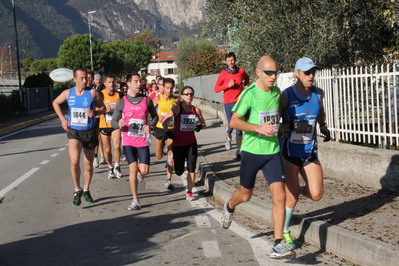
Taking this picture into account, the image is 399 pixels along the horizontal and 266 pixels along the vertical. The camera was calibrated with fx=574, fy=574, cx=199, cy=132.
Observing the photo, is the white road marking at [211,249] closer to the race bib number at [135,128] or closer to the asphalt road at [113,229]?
the asphalt road at [113,229]

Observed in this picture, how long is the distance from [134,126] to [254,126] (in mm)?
2990

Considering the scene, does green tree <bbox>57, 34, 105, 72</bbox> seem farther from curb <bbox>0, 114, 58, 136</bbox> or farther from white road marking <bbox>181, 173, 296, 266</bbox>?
white road marking <bbox>181, 173, 296, 266</bbox>

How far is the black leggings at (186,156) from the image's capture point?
28.5ft

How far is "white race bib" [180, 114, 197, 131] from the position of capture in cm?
867

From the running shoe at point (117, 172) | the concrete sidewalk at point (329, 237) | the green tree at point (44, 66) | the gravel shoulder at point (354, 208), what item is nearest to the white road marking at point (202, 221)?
the concrete sidewalk at point (329, 237)

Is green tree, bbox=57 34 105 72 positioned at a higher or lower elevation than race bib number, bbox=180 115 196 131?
higher

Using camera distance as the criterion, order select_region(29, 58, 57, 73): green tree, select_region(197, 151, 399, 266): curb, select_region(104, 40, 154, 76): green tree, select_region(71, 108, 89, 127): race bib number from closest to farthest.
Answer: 1. select_region(197, 151, 399, 266): curb
2. select_region(71, 108, 89, 127): race bib number
3. select_region(29, 58, 57, 73): green tree
4. select_region(104, 40, 154, 76): green tree

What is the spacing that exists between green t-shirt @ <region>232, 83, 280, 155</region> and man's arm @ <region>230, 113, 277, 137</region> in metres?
0.07

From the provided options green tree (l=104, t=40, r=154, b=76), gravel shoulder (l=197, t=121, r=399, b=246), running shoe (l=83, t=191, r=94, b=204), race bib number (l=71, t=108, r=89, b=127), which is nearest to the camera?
gravel shoulder (l=197, t=121, r=399, b=246)

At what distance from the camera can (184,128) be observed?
341 inches

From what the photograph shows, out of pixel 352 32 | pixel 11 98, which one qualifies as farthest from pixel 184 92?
pixel 11 98

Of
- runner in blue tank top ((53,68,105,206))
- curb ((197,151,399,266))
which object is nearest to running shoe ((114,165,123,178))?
runner in blue tank top ((53,68,105,206))

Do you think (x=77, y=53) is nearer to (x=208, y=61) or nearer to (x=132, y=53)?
(x=132, y=53)

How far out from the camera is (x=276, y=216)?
18.1ft
